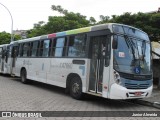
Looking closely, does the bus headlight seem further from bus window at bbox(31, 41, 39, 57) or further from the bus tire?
bus window at bbox(31, 41, 39, 57)

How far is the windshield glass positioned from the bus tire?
2150 mm

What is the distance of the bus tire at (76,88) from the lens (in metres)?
10.6

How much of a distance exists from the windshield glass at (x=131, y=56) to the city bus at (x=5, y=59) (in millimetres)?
12085

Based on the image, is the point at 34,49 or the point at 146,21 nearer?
the point at 34,49

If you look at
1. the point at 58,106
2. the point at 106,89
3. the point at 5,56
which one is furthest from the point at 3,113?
the point at 5,56

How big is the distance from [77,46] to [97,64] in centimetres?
158

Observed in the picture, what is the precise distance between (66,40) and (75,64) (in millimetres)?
1516

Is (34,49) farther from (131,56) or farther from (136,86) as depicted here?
(136,86)

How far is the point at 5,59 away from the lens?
20875mm

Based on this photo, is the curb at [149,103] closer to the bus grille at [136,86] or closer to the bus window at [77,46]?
the bus grille at [136,86]

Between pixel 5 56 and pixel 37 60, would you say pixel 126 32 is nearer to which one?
pixel 37 60

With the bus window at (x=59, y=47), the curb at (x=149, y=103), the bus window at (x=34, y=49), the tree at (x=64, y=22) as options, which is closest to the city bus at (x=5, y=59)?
the bus window at (x=34, y=49)

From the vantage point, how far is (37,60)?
573 inches

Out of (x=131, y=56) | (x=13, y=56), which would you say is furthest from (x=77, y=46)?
(x=13, y=56)
